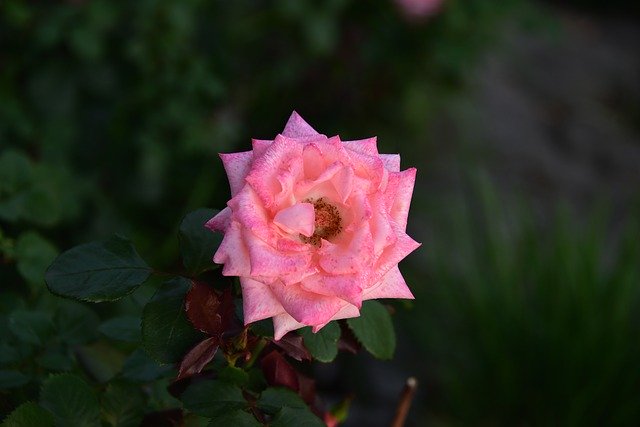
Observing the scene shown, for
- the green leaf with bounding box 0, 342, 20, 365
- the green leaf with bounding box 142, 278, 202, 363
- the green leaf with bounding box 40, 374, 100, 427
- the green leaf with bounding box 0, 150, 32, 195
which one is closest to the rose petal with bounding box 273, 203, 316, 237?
the green leaf with bounding box 142, 278, 202, 363

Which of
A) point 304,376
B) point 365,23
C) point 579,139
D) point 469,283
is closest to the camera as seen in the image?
point 304,376

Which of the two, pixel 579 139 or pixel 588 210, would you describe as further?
pixel 579 139

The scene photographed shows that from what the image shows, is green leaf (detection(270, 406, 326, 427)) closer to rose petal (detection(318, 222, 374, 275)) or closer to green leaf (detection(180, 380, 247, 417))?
green leaf (detection(180, 380, 247, 417))

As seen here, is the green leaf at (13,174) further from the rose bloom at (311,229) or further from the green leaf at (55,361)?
the rose bloom at (311,229)

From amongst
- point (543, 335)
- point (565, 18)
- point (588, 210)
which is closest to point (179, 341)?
point (543, 335)

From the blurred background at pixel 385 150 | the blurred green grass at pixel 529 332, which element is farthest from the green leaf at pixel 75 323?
the blurred green grass at pixel 529 332

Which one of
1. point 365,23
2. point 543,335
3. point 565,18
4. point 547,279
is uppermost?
point 565,18

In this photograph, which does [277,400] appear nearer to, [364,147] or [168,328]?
[168,328]

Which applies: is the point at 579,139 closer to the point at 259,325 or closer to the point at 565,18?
A: the point at 565,18
